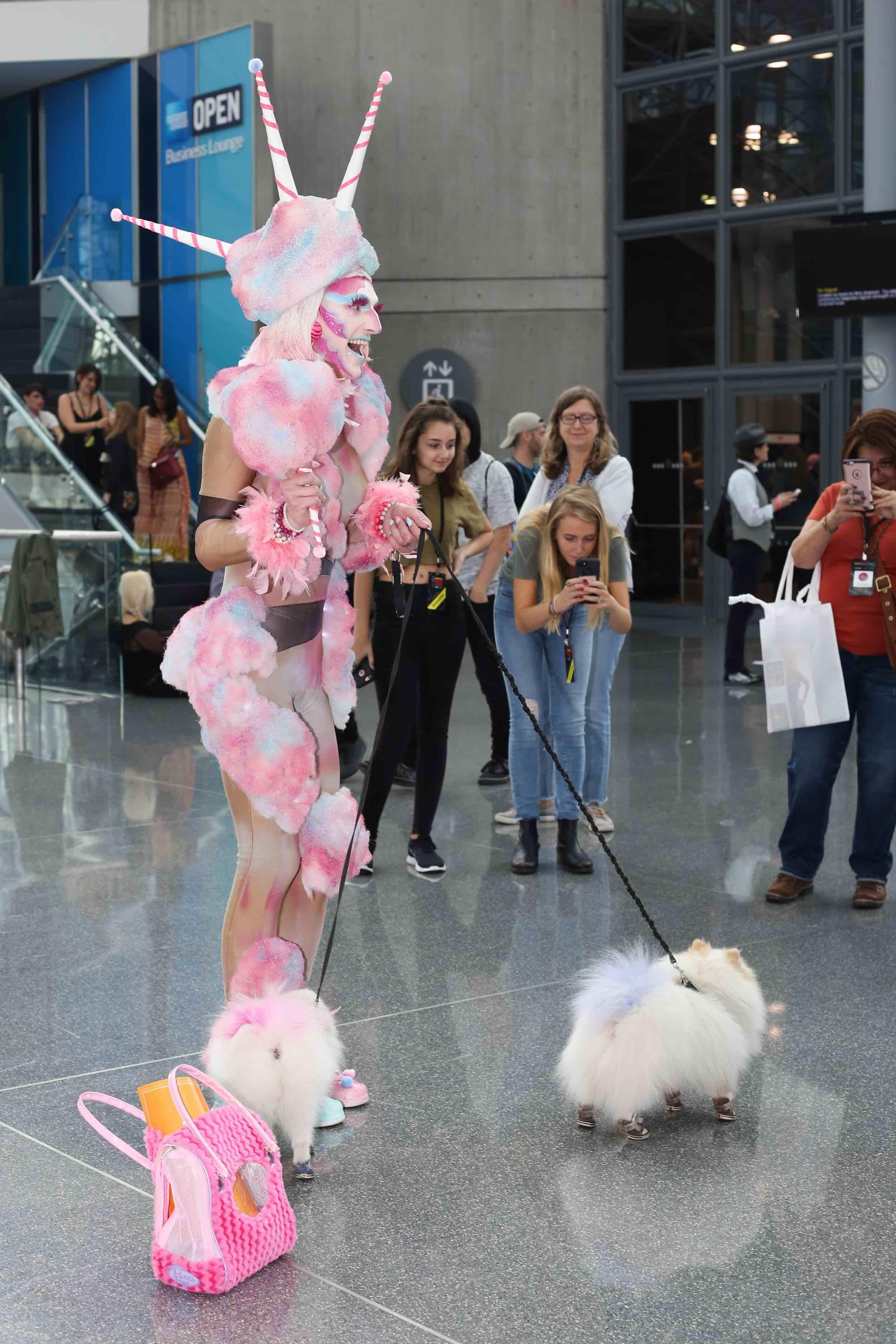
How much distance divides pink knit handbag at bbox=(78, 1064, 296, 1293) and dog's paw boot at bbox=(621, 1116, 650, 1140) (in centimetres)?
90

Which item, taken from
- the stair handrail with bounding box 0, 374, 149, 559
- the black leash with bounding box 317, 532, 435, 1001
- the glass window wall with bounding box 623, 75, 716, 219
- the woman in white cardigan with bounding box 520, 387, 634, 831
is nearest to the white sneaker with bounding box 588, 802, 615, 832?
the woman in white cardigan with bounding box 520, 387, 634, 831

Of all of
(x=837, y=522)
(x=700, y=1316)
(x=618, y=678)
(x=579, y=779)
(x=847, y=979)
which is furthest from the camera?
(x=618, y=678)

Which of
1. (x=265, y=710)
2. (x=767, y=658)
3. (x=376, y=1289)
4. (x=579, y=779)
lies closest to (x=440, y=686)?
(x=579, y=779)

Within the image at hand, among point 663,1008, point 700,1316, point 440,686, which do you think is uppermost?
point 440,686

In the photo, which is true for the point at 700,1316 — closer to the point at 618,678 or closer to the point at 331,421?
the point at 331,421

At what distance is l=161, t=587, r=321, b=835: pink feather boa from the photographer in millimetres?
3451

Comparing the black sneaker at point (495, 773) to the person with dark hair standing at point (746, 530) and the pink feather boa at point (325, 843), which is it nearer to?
the person with dark hair standing at point (746, 530)

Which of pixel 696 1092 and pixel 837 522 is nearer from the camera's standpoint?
pixel 696 1092

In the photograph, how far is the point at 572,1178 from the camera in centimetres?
339

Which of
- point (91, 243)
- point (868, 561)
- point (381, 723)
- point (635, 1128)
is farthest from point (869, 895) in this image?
point (91, 243)

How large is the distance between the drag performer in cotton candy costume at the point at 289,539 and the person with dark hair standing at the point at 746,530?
27.4ft

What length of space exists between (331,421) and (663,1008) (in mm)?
1443

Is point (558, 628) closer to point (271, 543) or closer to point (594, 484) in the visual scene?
point (594, 484)

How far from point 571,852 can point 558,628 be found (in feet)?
2.84
